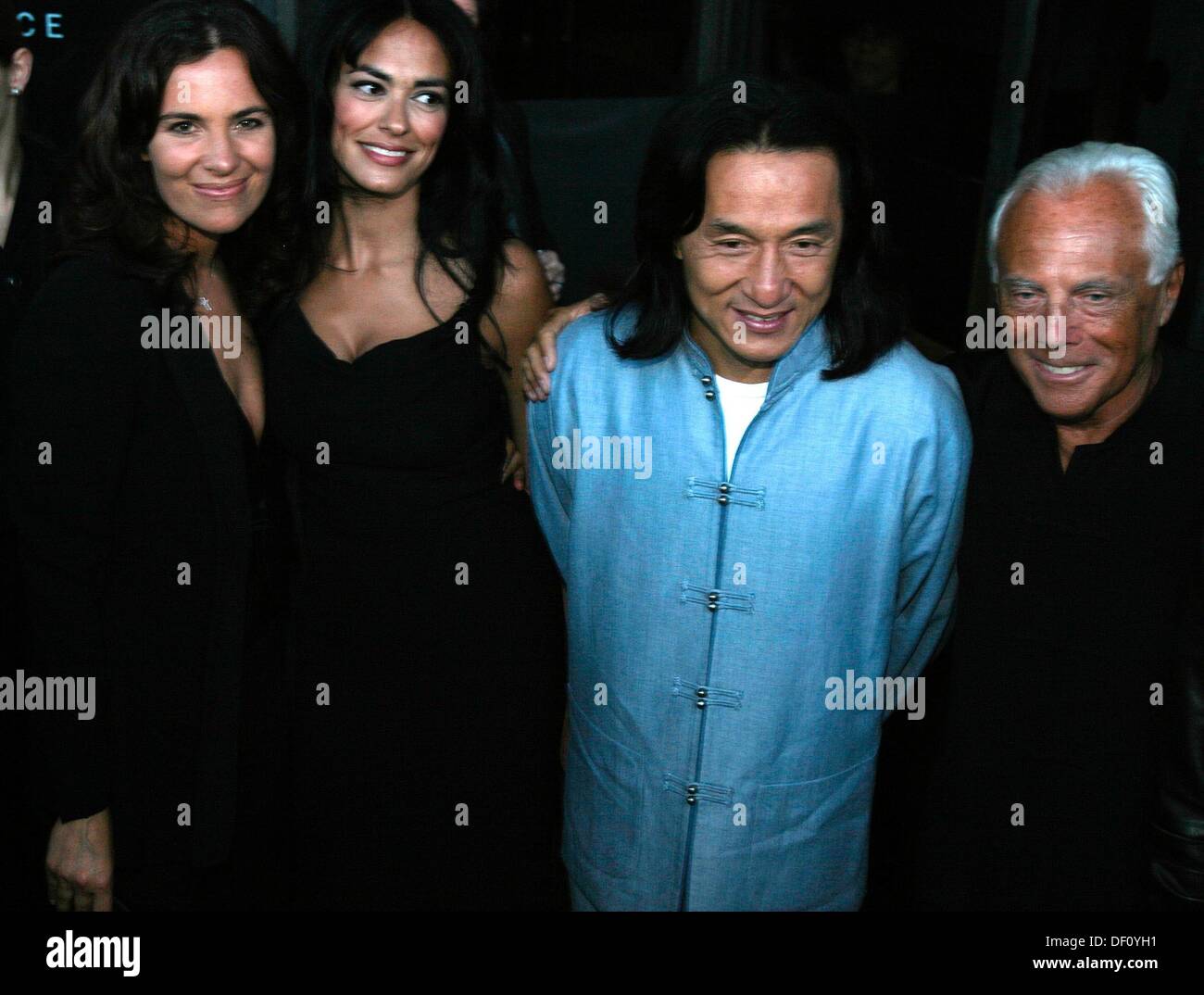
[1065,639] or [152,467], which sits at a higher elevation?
[152,467]

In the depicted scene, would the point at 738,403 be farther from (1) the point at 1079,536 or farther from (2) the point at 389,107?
(2) the point at 389,107

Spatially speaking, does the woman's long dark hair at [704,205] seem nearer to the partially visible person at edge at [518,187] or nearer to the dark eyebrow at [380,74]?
the dark eyebrow at [380,74]

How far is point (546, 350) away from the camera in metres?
2.43

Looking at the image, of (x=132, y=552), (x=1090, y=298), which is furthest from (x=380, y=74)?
(x=1090, y=298)

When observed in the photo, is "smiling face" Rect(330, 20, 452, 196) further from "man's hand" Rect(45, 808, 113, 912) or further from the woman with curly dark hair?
"man's hand" Rect(45, 808, 113, 912)

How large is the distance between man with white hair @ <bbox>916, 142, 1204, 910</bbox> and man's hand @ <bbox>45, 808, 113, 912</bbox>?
1.62 metres

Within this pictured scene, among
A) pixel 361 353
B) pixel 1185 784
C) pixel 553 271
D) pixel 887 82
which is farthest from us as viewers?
pixel 887 82

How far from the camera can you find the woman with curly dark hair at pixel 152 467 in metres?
2.12

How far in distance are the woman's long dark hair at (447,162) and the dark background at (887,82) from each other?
156 cm

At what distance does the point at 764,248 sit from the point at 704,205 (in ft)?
0.47

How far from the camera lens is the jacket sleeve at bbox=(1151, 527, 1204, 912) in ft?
6.13

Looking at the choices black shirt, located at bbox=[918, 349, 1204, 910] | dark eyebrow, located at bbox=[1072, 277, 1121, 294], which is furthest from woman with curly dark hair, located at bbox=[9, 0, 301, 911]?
dark eyebrow, located at bbox=[1072, 277, 1121, 294]

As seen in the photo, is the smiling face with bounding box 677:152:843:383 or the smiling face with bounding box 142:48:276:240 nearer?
the smiling face with bounding box 677:152:843:383

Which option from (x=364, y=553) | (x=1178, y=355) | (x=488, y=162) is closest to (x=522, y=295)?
(x=488, y=162)
